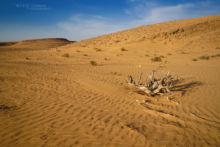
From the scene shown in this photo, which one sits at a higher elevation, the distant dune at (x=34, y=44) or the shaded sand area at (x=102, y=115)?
the distant dune at (x=34, y=44)

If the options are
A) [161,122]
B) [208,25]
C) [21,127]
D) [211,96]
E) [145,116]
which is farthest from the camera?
[208,25]

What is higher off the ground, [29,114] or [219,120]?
[29,114]

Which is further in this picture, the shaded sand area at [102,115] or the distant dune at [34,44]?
the distant dune at [34,44]

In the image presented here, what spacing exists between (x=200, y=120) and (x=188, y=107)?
64 cm

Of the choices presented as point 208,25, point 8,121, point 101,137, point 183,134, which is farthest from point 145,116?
point 208,25

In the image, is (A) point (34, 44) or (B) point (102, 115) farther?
(A) point (34, 44)

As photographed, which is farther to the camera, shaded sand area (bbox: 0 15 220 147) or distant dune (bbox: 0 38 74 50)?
distant dune (bbox: 0 38 74 50)

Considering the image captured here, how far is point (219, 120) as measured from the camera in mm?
3168

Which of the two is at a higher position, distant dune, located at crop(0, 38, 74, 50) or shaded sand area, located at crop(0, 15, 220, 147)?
distant dune, located at crop(0, 38, 74, 50)

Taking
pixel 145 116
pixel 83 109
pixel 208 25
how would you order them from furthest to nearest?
pixel 208 25 → pixel 83 109 → pixel 145 116

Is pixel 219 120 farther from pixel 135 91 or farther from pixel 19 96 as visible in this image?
pixel 19 96

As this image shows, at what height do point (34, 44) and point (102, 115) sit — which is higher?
point (34, 44)

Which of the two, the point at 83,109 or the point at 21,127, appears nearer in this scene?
the point at 21,127

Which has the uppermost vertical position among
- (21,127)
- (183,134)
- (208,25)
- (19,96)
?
(208,25)
